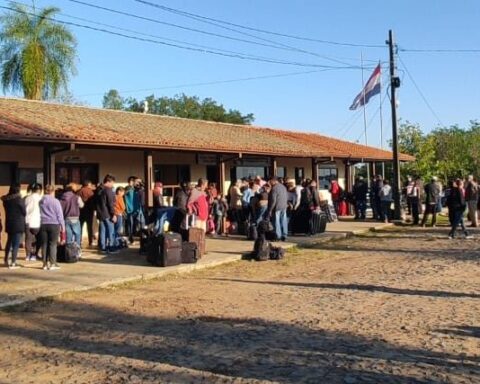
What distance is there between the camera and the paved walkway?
9.44 meters

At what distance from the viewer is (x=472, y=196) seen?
62.9ft

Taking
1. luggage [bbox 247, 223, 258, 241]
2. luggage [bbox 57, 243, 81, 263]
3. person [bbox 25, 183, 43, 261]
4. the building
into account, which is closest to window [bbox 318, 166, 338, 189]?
the building

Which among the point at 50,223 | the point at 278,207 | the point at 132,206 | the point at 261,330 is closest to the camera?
the point at 261,330

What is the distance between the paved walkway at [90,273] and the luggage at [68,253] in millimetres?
173

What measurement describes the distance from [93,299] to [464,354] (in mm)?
5468

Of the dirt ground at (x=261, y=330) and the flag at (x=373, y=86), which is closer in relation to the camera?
the dirt ground at (x=261, y=330)

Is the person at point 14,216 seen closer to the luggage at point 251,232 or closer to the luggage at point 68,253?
the luggage at point 68,253

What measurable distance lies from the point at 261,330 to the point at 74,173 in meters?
10.8

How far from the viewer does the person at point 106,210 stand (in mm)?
13117

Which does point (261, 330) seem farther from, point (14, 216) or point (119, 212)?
point (119, 212)

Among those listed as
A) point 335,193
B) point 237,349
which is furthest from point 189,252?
point 335,193

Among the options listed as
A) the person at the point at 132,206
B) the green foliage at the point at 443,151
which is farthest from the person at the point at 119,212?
the green foliage at the point at 443,151

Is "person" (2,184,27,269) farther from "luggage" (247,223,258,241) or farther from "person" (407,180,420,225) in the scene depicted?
"person" (407,180,420,225)

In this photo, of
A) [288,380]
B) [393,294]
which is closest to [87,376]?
[288,380]
